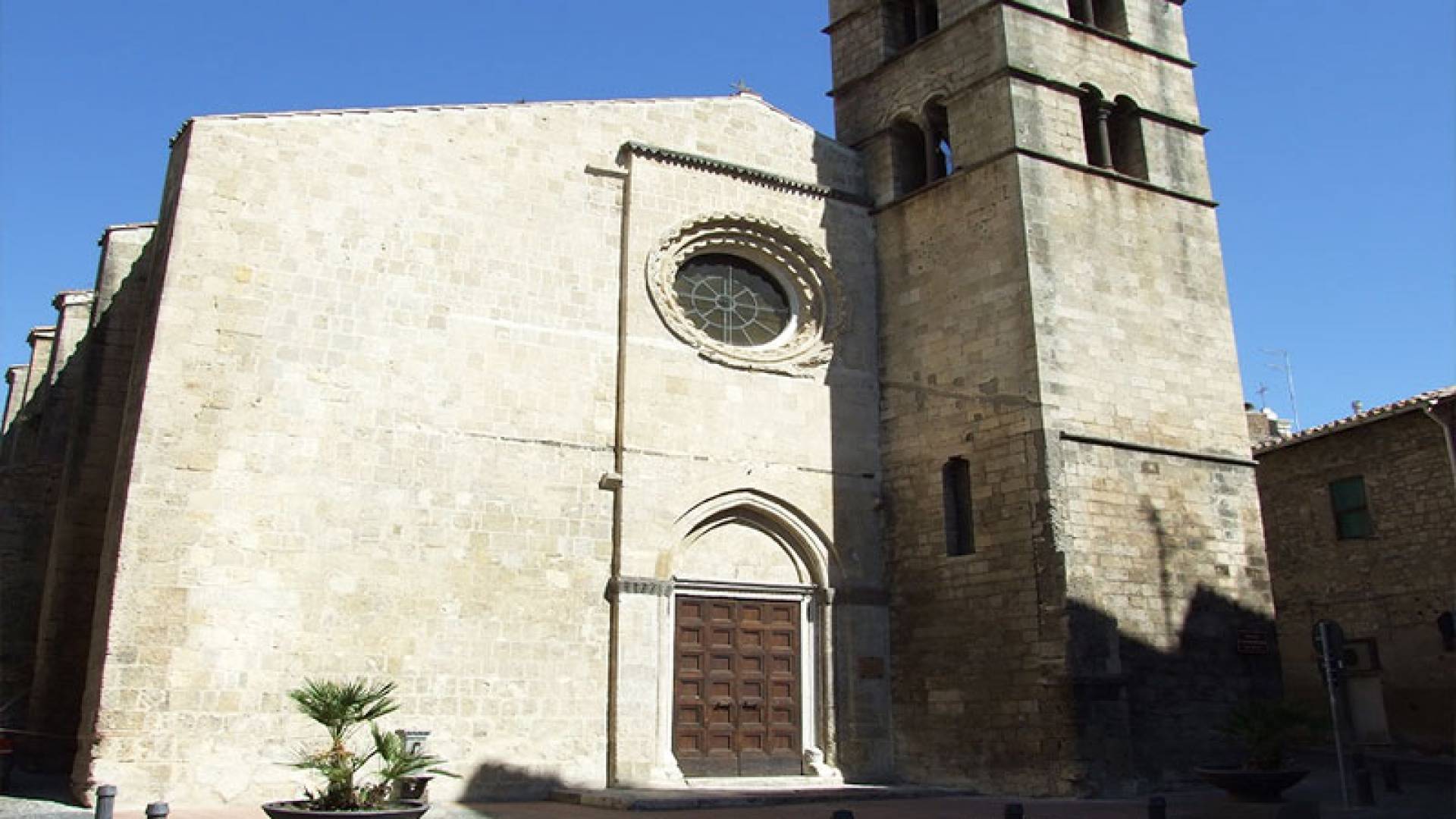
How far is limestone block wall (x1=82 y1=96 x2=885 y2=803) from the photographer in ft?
36.0

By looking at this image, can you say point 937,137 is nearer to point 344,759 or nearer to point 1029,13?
point 1029,13

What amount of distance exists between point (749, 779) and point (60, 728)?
291 inches

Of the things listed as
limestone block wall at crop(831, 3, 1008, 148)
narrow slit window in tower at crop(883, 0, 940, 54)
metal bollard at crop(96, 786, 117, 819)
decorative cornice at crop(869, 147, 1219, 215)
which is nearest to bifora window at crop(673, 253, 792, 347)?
decorative cornice at crop(869, 147, 1219, 215)

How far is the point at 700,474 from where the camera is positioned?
45.6 feet

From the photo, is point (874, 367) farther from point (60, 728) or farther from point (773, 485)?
point (60, 728)

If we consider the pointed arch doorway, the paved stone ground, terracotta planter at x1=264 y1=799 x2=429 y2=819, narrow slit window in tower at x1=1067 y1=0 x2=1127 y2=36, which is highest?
narrow slit window in tower at x1=1067 y1=0 x2=1127 y2=36

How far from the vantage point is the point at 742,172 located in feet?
50.9

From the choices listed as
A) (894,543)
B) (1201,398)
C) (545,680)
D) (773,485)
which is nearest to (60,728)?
(545,680)

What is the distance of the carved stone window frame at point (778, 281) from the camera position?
14.5 m

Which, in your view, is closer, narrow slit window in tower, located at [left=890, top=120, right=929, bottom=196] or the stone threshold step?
the stone threshold step

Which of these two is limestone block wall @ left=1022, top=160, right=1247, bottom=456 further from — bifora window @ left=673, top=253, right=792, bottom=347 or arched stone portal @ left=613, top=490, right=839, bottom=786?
arched stone portal @ left=613, top=490, right=839, bottom=786

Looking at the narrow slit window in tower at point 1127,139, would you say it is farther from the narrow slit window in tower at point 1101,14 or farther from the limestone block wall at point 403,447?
the limestone block wall at point 403,447

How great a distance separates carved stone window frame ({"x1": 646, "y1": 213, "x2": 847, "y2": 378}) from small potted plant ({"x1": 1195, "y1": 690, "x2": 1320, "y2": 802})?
22.7 ft

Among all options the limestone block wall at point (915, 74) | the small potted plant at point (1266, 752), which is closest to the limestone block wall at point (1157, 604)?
the small potted plant at point (1266, 752)
